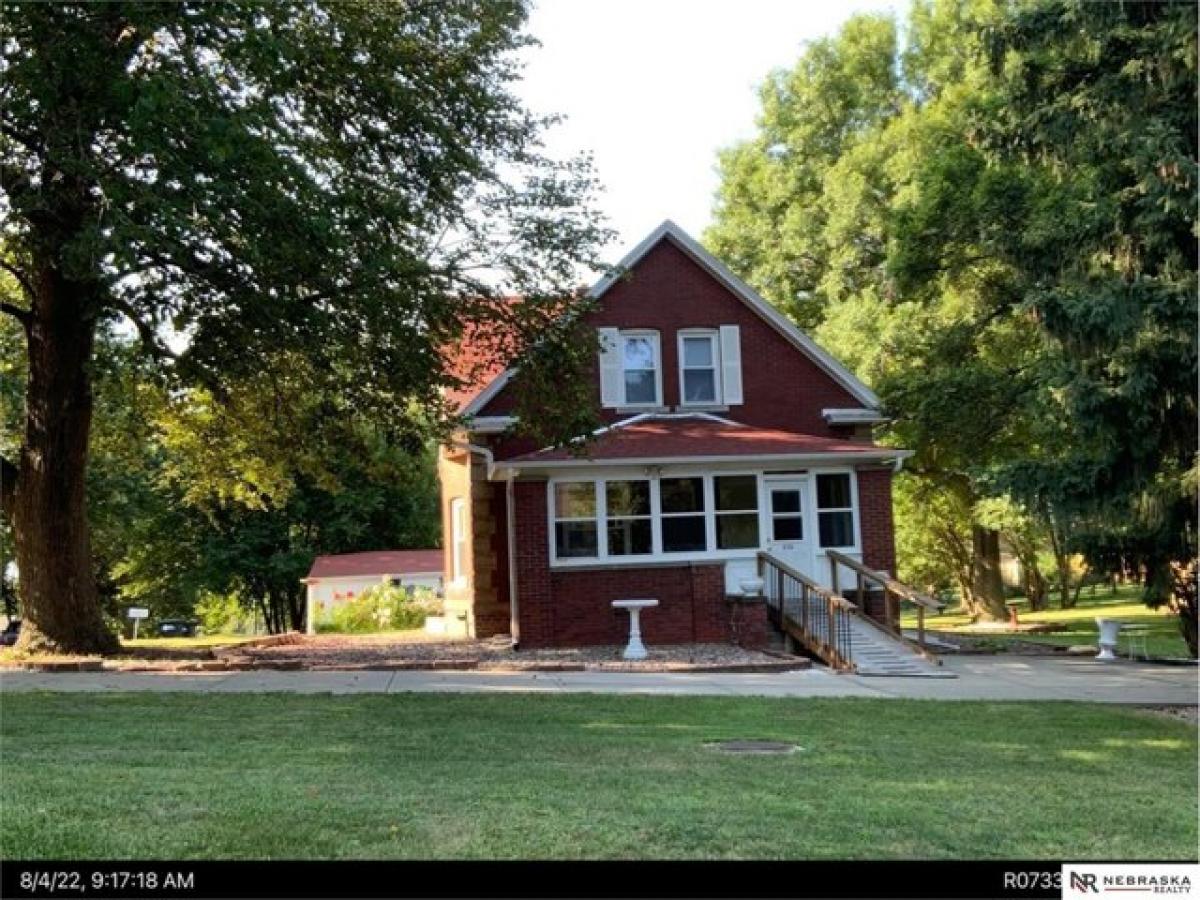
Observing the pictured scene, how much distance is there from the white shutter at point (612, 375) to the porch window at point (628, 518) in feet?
8.50

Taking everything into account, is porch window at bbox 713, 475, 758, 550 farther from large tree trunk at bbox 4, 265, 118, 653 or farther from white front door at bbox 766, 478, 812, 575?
large tree trunk at bbox 4, 265, 118, 653

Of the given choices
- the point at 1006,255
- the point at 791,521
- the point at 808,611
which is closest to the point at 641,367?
the point at 791,521

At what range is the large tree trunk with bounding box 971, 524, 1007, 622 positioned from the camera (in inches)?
1276

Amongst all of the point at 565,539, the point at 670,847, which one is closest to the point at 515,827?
the point at 670,847

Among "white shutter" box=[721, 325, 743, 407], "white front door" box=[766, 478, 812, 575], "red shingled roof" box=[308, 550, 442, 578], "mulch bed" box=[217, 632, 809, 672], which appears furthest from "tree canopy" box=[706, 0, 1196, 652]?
"red shingled roof" box=[308, 550, 442, 578]

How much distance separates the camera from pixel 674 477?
19.1 m

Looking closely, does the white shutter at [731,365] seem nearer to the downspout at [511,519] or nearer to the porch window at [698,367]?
the porch window at [698,367]

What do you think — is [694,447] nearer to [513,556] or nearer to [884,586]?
[513,556]

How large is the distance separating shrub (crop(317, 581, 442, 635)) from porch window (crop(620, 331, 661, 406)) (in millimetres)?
9155

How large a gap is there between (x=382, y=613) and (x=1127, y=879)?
23912 mm

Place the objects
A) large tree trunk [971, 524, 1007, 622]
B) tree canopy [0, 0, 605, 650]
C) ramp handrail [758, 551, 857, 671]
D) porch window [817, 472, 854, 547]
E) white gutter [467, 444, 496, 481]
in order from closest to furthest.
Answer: tree canopy [0, 0, 605, 650] → ramp handrail [758, 551, 857, 671] → white gutter [467, 444, 496, 481] → porch window [817, 472, 854, 547] → large tree trunk [971, 524, 1007, 622]

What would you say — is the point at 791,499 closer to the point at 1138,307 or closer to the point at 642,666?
the point at 642,666

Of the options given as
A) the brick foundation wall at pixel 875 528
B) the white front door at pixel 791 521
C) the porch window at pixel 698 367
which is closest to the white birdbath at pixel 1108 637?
the brick foundation wall at pixel 875 528

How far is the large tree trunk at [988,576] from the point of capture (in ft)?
106
